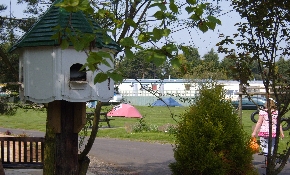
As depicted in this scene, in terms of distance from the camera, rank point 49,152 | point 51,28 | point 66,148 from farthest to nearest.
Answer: point 49,152, point 66,148, point 51,28

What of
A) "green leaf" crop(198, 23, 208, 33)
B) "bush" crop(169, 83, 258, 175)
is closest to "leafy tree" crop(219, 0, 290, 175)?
"bush" crop(169, 83, 258, 175)

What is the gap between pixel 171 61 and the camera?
3199 millimetres

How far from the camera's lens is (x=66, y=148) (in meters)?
5.11

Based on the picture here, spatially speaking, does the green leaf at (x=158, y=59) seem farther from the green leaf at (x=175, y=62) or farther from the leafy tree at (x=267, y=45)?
the leafy tree at (x=267, y=45)

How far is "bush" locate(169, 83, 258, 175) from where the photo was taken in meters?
6.92

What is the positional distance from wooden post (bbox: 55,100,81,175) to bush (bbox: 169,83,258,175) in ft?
7.47

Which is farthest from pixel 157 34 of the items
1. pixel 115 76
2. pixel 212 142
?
pixel 212 142

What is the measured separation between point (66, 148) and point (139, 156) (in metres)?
8.88

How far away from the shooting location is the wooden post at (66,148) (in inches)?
201

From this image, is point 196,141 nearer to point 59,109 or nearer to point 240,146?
point 240,146

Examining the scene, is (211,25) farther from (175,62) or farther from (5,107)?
(5,107)

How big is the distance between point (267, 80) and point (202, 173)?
1.52m

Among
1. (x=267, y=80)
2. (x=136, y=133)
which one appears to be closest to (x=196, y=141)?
(x=267, y=80)

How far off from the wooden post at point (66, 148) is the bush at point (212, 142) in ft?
7.47
